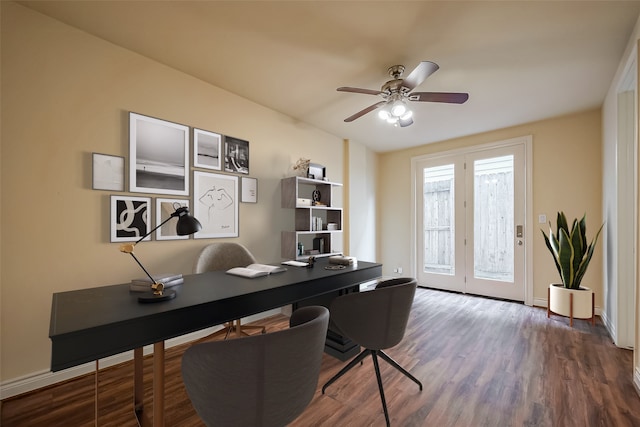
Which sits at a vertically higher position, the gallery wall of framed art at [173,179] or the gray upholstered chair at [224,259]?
the gallery wall of framed art at [173,179]

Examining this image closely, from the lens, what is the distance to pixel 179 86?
255 centimetres

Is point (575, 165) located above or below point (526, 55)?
below

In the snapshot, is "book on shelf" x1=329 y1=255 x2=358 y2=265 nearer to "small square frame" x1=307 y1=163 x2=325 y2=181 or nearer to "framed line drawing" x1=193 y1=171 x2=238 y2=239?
"framed line drawing" x1=193 y1=171 x2=238 y2=239

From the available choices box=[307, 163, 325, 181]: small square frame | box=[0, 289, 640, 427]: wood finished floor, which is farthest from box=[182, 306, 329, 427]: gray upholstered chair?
box=[307, 163, 325, 181]: small square frame

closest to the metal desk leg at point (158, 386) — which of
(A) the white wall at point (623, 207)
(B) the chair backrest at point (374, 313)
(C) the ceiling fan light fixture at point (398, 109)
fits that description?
(B) the chair backrest at point (374, 313)

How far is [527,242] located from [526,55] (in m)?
2.51

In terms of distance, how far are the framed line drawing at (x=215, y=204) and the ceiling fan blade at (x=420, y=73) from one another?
6.31ft

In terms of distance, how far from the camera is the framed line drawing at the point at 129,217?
2.15 metres

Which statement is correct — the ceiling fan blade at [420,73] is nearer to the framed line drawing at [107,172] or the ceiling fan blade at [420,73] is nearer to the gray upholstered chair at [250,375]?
the gray upholstered chair at [250,375]

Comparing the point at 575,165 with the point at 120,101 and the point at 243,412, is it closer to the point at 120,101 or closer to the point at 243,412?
the point at 243,412

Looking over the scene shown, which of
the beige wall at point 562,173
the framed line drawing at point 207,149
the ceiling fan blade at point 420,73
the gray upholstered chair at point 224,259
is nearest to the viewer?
the ceiling fan blade at point 420,73

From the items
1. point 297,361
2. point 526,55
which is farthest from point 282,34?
point 297,361

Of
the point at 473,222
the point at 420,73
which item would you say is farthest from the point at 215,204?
the point at 473,222

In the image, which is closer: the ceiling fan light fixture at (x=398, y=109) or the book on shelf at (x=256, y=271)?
the book on shelf at (x=256, y=271)
